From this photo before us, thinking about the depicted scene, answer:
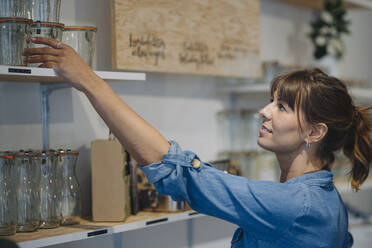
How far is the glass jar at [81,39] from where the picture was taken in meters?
1.52

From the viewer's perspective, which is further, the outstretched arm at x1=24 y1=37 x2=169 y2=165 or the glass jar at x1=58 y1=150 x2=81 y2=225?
the glass jar at x1=58 y1=150 x2=81 y2=225

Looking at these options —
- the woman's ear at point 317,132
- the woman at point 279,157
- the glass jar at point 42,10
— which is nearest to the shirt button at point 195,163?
the woman at point 279,157

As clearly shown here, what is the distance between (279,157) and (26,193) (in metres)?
0.80

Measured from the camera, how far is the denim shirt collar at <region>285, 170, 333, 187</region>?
1.36m

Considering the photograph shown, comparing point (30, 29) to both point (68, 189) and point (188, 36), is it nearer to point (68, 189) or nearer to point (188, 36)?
point (68, 189)

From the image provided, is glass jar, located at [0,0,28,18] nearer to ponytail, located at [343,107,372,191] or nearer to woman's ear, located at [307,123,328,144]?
woman's ear, located at [307,123,328,144]

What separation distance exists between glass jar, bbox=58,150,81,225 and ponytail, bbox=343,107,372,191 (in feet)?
3.00

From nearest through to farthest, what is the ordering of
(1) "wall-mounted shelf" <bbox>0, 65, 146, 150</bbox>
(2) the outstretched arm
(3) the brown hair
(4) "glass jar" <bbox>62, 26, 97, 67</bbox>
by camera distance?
1. (2) the outstretched arm
2. (1) "wall-mounted shelf" <bbox>0, 65, 146, 150</bbox>
3. (3) the brown hair
4. (4) "glass jar" <bbox>62, 26, 97, 67</bbox>

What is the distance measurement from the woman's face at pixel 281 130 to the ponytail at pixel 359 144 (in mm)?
211

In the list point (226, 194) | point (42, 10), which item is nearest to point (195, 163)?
point (226, 194)

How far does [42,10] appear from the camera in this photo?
57.8 inches

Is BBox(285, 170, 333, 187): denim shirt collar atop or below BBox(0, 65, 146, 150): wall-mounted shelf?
below

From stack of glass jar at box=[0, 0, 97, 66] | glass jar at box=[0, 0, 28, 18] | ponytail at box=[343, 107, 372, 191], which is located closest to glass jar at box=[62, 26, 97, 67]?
stack of glass jar at box=[0, 0, 97, 66]

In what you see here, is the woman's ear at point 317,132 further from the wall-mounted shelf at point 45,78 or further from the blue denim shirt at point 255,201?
the wall-mounted shelf at point 45,78
